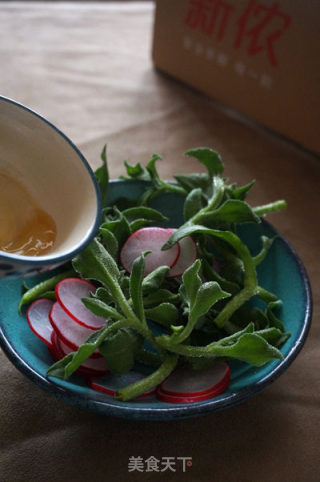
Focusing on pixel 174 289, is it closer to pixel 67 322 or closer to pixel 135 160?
pixel 67 322

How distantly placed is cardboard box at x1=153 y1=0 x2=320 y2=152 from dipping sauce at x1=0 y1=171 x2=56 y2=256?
0.40 meters

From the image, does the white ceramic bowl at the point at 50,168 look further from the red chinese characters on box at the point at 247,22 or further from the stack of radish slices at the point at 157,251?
the red chinese characters on box at the point at 247,22

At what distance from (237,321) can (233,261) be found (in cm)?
5

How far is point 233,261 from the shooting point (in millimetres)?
460

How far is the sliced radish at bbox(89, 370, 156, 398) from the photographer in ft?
1.23

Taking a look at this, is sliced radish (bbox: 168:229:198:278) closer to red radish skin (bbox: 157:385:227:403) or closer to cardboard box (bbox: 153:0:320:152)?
red radish skin (bbox: 157:385:227:403)

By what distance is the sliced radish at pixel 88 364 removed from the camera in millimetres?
388

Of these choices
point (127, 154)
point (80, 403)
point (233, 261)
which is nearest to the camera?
point (80, 403)

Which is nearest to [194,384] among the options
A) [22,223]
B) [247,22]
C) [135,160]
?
[22,223]

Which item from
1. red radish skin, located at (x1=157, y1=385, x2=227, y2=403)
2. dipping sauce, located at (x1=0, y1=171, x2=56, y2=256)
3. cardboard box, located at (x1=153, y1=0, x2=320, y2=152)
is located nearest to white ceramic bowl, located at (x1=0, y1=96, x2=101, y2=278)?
dipping sauce, located at (x1=0, y1=171, x2=56, y2=256)

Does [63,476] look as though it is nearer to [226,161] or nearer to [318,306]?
[318,306]

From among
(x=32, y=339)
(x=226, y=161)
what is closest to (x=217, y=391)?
(x=32, y=339)

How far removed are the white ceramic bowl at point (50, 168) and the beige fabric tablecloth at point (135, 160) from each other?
5.1 inches

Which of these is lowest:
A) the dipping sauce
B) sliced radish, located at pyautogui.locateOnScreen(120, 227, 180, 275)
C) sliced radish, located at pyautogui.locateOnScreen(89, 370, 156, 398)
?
sliced radish, located at pyautogui.locateOnScreen(89, 370, 156, 398)
